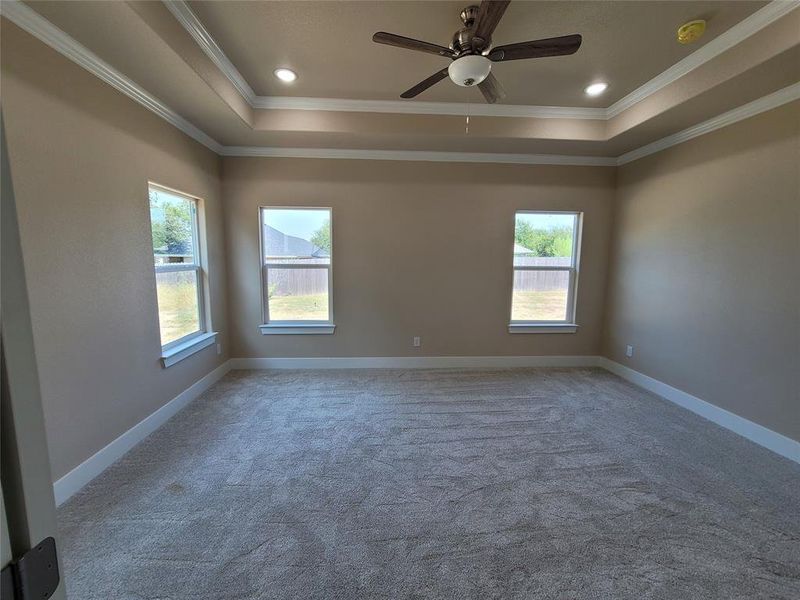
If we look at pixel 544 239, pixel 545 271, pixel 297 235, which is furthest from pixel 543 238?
pixel 297 235

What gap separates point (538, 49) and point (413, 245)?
7.65ft

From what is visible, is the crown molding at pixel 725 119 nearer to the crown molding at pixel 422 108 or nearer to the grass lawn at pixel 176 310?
the crown molding at pixel 422 108

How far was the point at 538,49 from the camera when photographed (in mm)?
1847

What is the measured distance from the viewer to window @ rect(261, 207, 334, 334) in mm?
3895

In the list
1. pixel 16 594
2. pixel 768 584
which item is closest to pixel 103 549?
pixel 16 594

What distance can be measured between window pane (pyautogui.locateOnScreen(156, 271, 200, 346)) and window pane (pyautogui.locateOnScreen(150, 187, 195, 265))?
0.16m

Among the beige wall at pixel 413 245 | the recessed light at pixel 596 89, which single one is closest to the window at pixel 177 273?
the beige wall at pixel 413 245

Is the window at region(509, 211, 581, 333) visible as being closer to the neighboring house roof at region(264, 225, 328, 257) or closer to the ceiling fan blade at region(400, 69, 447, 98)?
the ceiling fan blade at region(400, 69, 447, 98)

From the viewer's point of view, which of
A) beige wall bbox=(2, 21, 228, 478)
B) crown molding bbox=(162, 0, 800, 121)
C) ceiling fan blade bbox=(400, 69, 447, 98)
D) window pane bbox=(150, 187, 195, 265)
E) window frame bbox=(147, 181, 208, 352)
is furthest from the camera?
window frame bbox=(147, 181, 208, 352)

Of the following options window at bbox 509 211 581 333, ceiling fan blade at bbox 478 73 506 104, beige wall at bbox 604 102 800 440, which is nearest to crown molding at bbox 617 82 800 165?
beige wall at bbox 604 102 800 440

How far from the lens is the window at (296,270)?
3.89 metres

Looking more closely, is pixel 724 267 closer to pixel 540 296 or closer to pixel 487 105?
pixel 540 296

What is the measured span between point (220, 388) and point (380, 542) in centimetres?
254

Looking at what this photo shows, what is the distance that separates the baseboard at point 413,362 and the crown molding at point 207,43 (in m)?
2.78
